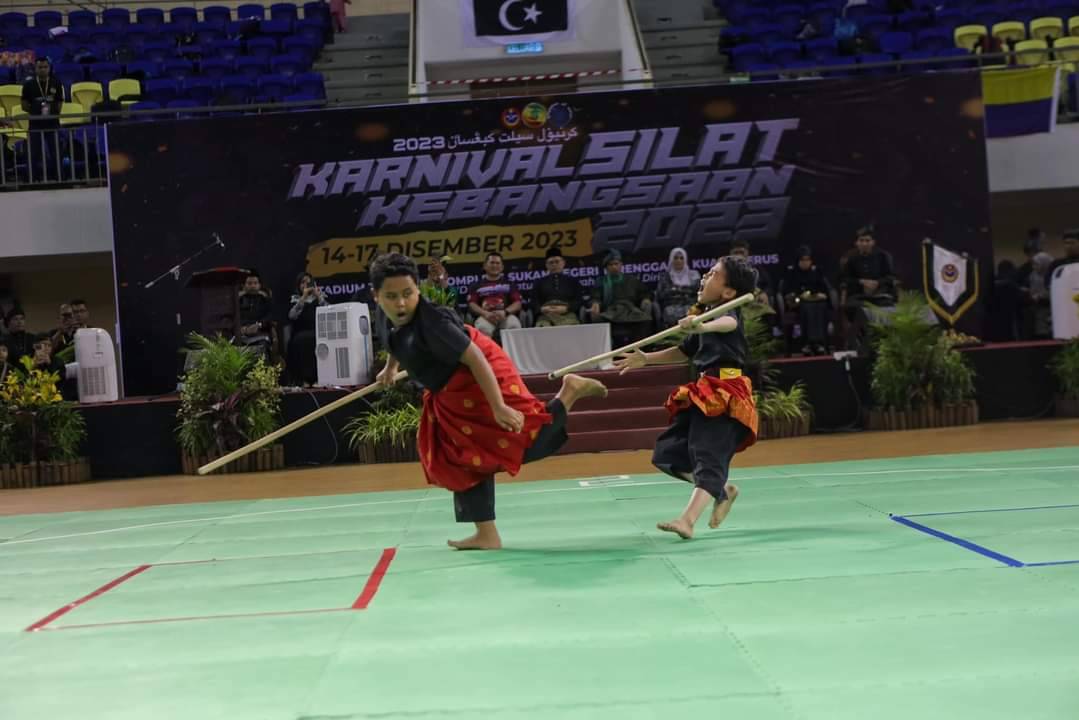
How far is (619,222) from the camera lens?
14281mm

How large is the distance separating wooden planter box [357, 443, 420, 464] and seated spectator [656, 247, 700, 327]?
353cm

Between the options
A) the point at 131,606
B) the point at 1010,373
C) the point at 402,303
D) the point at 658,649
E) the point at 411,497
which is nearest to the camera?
the point at 658,649

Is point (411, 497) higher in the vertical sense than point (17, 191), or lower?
lower

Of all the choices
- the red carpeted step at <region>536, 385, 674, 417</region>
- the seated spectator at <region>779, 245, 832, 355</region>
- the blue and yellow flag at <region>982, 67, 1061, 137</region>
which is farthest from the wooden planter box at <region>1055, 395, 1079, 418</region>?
the blue and yellow flag at <region>982, 67, 1061, 137</region>

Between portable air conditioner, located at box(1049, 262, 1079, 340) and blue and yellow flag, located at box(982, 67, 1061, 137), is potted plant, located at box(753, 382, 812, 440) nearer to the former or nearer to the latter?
portable air conditioner, located at box(1049, 262, 1079, 340)

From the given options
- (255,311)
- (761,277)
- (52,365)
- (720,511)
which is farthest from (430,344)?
A: (761,277)

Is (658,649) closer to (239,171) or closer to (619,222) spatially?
(619,222)

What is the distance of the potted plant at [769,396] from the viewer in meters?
11.5

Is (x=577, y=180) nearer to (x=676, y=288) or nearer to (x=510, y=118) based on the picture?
(x=510, y=118)

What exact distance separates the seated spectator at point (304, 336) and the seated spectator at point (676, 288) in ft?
13.3

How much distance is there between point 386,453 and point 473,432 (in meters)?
6.47

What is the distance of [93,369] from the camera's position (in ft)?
39.2

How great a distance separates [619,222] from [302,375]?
4.57 m

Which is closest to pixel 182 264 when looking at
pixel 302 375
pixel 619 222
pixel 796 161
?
pixel 302 375
